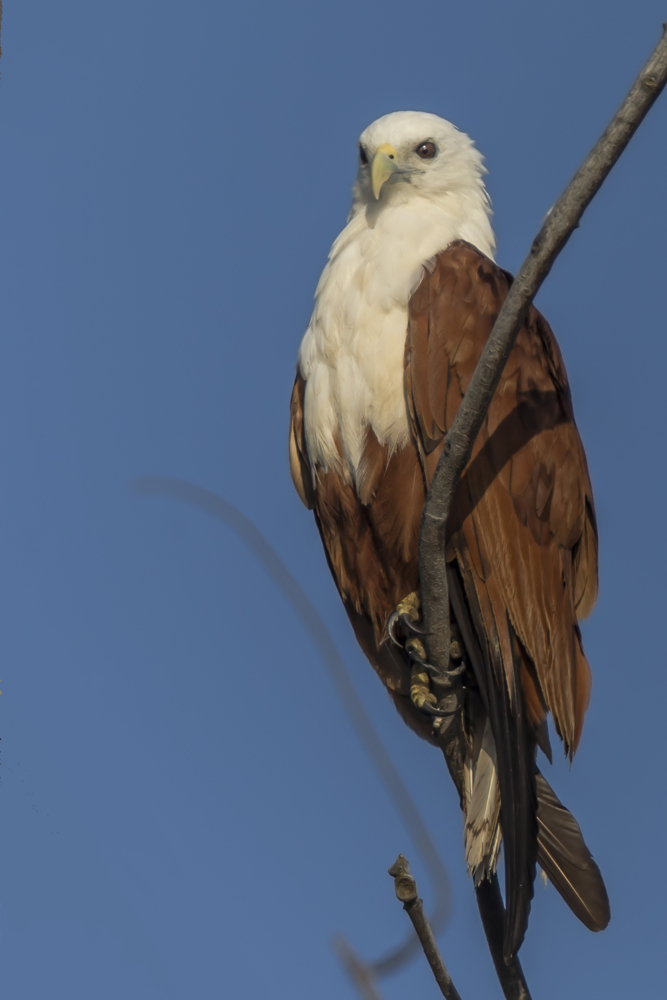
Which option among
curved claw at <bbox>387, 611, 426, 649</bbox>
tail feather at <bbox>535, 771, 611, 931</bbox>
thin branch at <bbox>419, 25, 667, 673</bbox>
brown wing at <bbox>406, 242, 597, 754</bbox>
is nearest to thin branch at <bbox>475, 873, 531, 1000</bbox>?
tail feather at <bbox>535, 771, 611, 931</bbox>

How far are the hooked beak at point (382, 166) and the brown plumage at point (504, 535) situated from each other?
0.44m

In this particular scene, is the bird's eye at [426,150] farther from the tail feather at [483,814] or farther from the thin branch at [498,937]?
the thin branch at [498,937]

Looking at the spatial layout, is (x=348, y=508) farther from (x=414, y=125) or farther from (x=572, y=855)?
(x=414, y=125)

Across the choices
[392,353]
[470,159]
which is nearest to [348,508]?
[392,353]

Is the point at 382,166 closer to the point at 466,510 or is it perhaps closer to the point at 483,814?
the point at 466,510

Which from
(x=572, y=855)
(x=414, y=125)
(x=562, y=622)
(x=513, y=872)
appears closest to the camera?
(x=513, y=872)

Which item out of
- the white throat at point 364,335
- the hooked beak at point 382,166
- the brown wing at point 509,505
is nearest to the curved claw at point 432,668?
the brown wing at point 509,505

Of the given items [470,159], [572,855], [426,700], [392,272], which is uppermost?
[470,159]

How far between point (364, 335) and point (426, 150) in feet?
3.47

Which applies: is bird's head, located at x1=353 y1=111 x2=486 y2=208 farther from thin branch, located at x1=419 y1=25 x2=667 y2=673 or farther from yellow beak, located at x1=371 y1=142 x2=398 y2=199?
thin branch, located at x1=419 y1=25 x2=667 y2=673

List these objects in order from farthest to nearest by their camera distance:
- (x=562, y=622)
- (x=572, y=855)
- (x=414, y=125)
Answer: (x=414, y=125) → (x=562, y=622) → (x=572, y=855)

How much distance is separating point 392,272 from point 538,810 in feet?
6.14

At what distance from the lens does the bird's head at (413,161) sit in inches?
170

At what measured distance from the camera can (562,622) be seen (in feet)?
12.4
